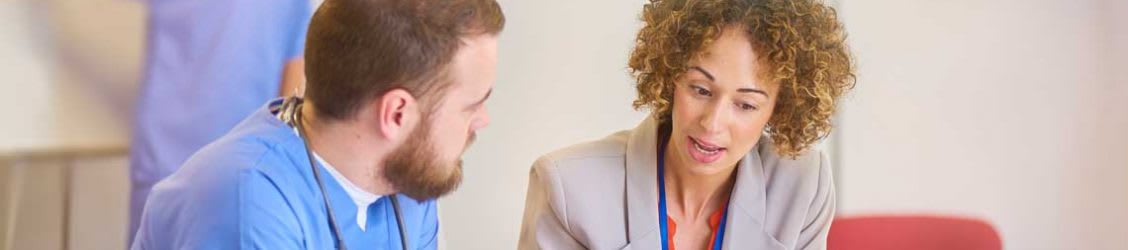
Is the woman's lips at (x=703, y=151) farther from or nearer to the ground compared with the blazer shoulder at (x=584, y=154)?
farther from the ground

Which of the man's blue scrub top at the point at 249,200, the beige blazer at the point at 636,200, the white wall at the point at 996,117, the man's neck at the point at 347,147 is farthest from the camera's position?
the white wall at the point at 996,117

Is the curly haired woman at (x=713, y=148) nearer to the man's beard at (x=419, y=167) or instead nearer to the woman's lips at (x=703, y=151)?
the woman's lips at (x=703, y=151)

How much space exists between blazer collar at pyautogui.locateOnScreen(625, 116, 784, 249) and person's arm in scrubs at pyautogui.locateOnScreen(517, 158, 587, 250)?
0.09 meters

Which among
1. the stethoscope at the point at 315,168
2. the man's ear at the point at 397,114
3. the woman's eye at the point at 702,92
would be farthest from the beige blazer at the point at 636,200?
the man's ear at the point at 397,114

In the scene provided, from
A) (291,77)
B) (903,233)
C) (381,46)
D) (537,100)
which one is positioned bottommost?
(903,233)

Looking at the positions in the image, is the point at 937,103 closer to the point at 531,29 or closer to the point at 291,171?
the point at 531,29

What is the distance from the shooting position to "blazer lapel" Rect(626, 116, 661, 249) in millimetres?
1554

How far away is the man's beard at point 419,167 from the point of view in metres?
1.20

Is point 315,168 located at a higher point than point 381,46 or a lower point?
Answer: lower

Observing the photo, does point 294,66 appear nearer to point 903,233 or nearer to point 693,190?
point 693,190

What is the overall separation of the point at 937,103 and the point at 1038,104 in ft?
0.75

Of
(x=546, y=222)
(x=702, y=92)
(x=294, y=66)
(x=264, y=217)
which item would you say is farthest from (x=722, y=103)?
(x=294, y=66)

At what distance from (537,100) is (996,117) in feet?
3.56

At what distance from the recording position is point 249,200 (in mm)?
1105
